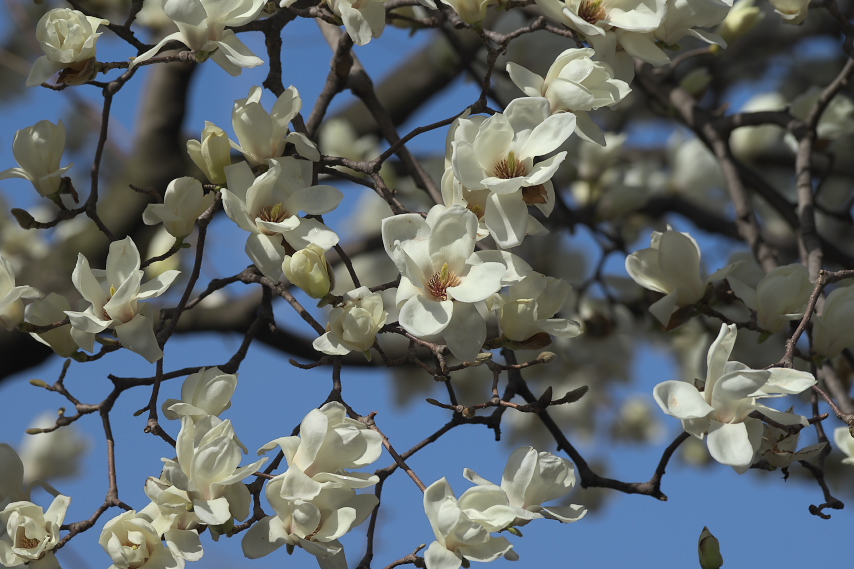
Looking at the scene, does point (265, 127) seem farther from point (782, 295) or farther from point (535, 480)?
point (782, 295)

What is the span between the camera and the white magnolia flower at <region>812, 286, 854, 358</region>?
3.45 feet

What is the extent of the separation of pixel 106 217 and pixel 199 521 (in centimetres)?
138

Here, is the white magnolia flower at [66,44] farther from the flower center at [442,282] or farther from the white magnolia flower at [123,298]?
the flower center at [442,282]

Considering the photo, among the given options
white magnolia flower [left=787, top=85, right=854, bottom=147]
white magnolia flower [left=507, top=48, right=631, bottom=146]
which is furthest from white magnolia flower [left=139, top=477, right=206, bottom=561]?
white magnolia flower [left=787, top=85, right=854, bottom=147]

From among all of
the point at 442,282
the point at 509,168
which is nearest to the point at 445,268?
the point at 442,282

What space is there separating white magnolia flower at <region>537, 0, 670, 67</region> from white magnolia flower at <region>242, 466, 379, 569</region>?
0.54m

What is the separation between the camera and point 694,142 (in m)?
2.42

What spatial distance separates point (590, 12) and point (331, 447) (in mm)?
543

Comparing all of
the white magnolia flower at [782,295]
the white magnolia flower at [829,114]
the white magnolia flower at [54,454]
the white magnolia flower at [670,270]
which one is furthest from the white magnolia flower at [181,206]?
the white magnolia flower at [54,454]

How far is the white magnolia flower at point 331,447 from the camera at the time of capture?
822 mm

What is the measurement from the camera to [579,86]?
896 mm

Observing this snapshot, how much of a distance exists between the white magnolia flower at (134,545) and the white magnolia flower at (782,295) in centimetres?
73

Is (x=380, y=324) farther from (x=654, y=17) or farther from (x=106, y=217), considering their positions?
(x=106, y=217)

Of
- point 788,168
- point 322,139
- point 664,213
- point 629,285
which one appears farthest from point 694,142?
point 322,139
